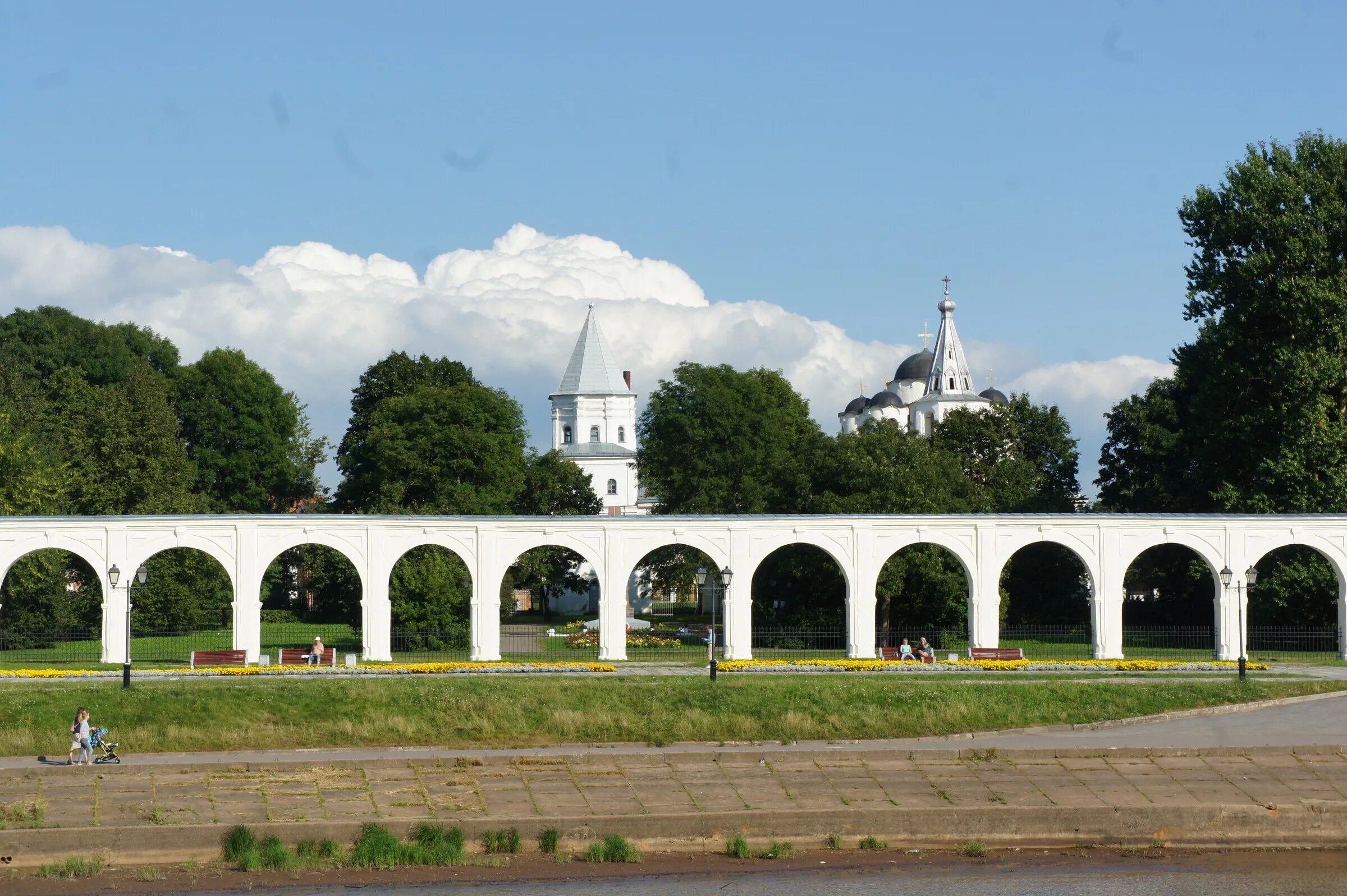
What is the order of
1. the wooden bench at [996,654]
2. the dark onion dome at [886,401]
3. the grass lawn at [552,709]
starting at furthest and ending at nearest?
1. the dark onion dome at [886,401]
2. the wooden bench at [996,654]
3. the grass lawn at [552,709]

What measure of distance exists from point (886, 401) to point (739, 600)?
82.4 meters

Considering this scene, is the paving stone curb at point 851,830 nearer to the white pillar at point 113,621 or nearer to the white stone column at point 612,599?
the white pillar at point 113,621

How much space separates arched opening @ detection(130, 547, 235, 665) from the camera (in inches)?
2025

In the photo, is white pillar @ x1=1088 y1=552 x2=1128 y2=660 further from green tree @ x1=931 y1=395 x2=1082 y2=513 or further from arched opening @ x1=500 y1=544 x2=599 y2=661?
green tree @ x1=931 y1=395 x2=1082 y2=513

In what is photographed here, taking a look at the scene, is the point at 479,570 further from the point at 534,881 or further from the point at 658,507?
the point at 658,507

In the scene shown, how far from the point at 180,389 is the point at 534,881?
180 ft

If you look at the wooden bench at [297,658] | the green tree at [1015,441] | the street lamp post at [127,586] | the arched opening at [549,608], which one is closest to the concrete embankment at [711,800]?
the street lamp post at [127,586]

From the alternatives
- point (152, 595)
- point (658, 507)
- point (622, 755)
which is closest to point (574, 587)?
point (658, 507)

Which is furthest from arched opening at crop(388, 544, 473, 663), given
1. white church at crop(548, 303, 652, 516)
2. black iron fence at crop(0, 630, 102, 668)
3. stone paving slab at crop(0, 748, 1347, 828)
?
white church at crop(548, 303, 652, 516)

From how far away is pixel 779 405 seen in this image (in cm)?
7350

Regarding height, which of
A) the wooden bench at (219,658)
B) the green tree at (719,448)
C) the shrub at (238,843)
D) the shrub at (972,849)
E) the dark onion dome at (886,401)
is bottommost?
the shrub at (972,849)

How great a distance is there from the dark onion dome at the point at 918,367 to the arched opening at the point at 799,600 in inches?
2904

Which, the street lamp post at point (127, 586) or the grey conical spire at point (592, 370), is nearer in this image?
the street lamp post at point (127, 586)

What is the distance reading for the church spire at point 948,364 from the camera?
4695 inches
